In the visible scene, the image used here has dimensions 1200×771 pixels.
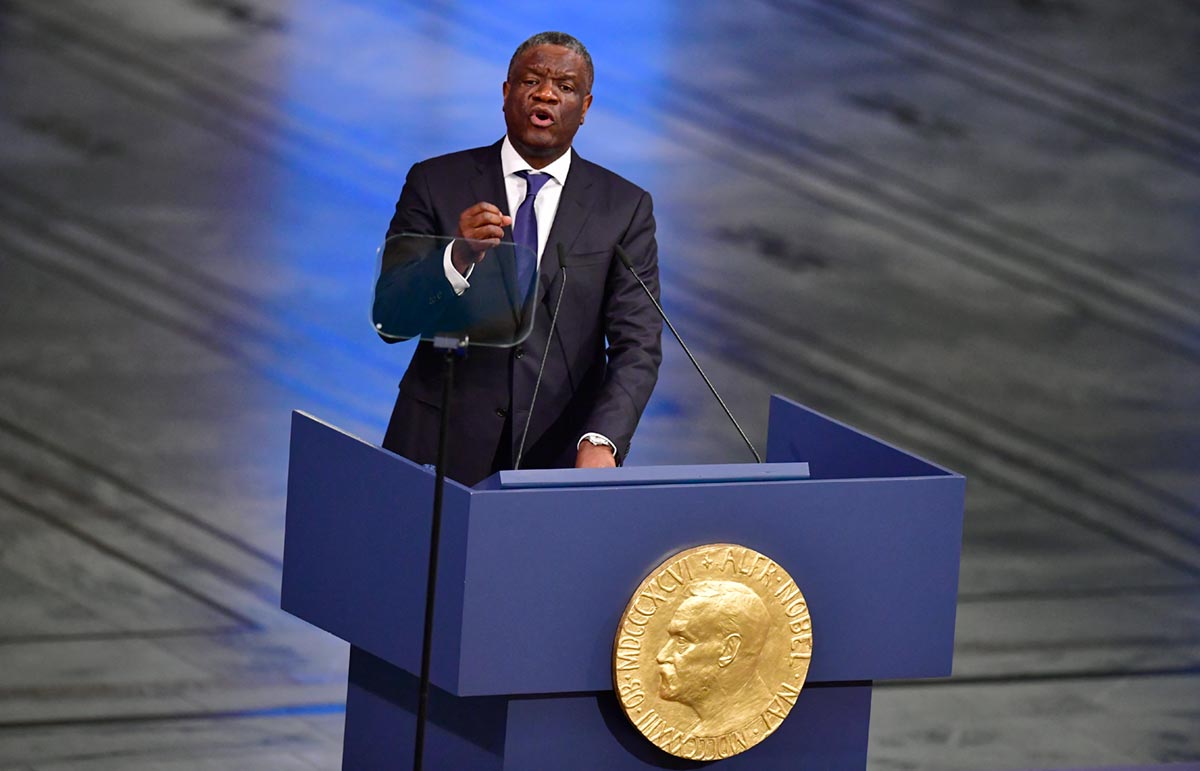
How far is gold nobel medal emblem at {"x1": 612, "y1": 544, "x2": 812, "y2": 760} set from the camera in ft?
6.84

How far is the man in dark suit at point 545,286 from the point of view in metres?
2.66

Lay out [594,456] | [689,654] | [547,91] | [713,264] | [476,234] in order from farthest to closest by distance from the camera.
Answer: [713,264]
[547,91]
[594,456]
[476,234]
[689,654]

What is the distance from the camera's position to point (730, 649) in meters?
2.12

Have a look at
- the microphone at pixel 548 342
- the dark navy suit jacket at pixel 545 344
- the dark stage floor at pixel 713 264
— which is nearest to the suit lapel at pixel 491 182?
the dark navy suit jacket at pixel 545 344

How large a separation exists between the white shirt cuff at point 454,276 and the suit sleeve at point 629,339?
41 centimetres

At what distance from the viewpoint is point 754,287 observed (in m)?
5.62

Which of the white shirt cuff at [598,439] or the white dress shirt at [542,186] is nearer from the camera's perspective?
the white shirt cuff at [598,439]

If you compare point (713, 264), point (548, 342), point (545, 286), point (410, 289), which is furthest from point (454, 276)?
point (713, 264)

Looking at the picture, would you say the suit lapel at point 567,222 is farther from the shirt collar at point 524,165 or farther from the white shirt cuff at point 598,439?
the white shirt cuff at point 598,439

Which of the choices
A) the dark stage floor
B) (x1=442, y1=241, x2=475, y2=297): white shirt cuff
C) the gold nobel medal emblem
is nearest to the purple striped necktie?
(x1=442, y1=241, x2=475, y2=297): white shirt cuff

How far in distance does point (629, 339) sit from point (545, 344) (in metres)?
0.13

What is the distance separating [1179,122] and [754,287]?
1614 mm

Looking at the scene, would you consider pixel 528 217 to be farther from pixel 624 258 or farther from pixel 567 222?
pixel 624 258

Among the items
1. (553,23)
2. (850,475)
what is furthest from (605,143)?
(850,475)
